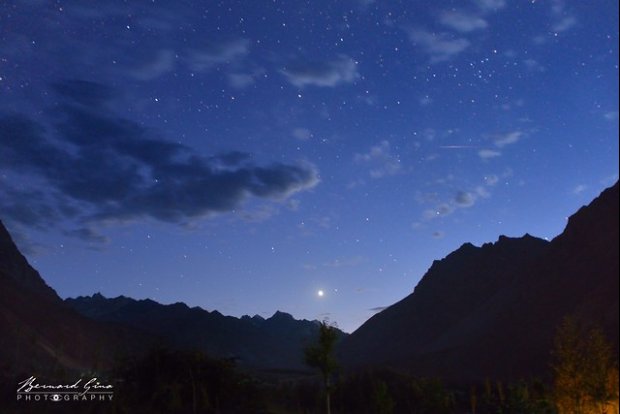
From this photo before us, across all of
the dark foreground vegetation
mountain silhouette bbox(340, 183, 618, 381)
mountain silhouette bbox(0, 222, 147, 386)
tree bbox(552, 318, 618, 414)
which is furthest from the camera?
mountain silhouette bbox(340, 183, 618, 381)

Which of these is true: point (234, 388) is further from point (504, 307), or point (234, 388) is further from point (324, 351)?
point (504, 307)

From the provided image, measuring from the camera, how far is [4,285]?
9338 centimetres

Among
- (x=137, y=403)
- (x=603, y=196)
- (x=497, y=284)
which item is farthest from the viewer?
(x=497, y=284)

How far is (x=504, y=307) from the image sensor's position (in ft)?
400

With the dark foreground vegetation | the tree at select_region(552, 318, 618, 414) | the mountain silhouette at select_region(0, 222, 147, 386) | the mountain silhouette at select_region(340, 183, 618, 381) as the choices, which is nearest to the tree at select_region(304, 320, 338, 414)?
the dark foreground vegetation

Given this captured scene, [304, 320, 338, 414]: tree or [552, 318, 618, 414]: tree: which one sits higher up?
[304, 320, 338, 414]: tree

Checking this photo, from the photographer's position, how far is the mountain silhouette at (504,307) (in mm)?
93062

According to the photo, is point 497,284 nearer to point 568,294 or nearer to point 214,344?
point 568,294

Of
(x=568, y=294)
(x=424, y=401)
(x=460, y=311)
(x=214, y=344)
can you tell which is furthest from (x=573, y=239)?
(x=214, y=344)

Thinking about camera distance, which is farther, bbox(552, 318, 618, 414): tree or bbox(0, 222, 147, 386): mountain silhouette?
bbox(0, 222, 147, 386): mountain silhouette

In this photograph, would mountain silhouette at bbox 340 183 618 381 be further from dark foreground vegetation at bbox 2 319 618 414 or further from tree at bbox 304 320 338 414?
tree at bbox 304 320 338 414

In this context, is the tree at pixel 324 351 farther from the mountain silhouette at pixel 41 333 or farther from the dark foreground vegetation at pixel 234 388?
the mountain silhouette at pixel 41 333

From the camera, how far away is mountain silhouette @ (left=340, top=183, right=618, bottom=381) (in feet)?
305

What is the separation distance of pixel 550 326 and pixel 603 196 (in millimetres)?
33954
